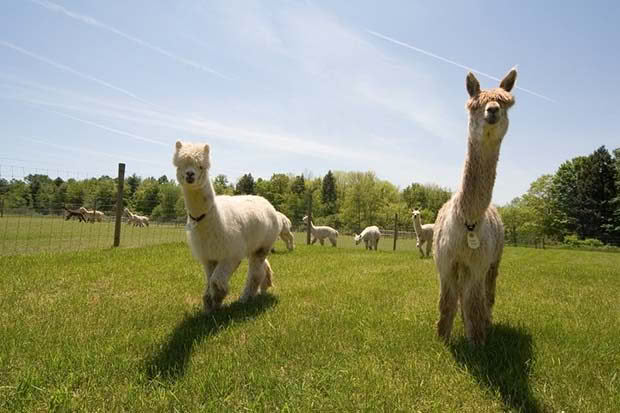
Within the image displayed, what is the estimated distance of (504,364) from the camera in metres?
3.54

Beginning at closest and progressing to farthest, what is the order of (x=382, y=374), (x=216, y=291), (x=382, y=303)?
1. (x=382, y=374)
2. (x=216, y=291)
3. (x=382, y=303)

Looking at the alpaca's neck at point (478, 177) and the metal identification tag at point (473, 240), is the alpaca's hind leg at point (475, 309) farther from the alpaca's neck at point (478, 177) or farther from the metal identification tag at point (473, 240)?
the alpaca's neck at point (478, 177)

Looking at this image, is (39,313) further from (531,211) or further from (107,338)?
(531,211)

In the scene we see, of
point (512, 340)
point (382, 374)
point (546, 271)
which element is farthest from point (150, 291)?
point (546, 271)

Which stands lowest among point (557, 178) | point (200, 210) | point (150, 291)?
point (150, 291)

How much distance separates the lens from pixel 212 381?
118 inches

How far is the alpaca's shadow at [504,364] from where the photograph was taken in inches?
116

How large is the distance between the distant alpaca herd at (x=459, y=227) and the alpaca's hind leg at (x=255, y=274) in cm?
61

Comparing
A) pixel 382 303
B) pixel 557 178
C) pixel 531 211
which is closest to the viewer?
pixel 382 303

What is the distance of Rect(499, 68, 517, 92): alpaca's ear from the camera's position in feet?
12.5

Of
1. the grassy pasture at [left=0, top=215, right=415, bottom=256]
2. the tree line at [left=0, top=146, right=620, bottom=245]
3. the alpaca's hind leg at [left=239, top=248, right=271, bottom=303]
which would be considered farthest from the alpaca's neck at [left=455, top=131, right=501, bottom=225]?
the tree line at [left=0, top=146, right=620, bottom=245]

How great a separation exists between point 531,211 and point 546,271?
55.6 metres

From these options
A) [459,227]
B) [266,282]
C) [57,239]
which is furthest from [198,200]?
[57,239]

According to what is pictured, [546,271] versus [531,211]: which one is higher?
[531,211]
